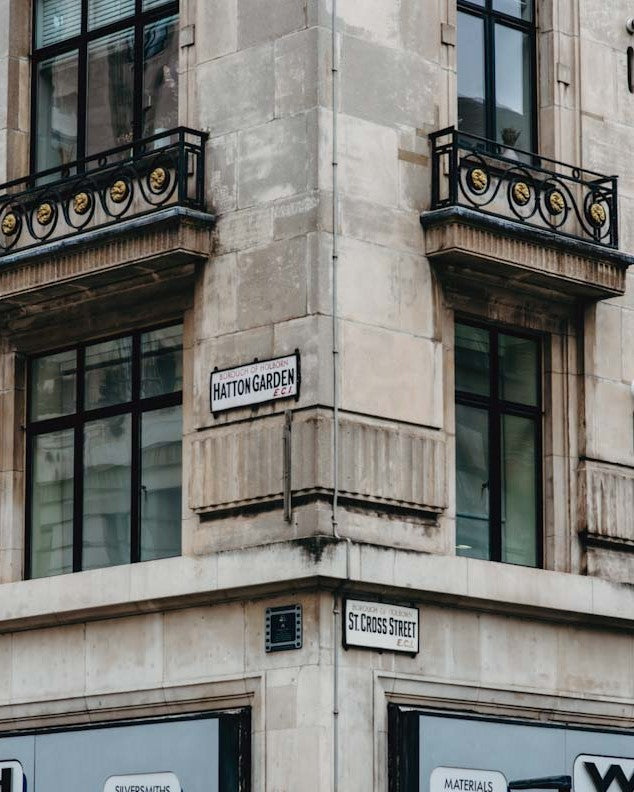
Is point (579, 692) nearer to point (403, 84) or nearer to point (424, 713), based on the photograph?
point (424, 713)

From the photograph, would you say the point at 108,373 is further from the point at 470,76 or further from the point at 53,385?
the point at 470,76

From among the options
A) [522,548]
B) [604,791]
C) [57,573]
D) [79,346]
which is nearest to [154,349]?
[79,346]

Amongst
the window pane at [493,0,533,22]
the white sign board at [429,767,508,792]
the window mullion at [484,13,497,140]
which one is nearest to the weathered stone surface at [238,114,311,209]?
the window mullion at [484,13,497,140]

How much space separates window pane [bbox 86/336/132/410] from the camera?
26.8 meters

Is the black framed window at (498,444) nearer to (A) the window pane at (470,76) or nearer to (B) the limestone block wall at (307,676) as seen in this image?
(B) the limestone block wall at (307,676)

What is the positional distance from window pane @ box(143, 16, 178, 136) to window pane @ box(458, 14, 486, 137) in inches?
128

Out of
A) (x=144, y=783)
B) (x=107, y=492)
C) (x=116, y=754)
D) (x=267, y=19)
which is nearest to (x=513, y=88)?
(x=267, y=19)

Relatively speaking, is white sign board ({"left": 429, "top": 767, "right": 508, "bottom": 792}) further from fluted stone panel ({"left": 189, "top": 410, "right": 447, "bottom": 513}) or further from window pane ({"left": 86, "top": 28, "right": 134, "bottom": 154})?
window pane ({"left": 86, "top": 28, "right": 134, "bottom": 154})

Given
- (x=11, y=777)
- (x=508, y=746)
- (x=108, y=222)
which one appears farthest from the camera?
(x=11, y=777)

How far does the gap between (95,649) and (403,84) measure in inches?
278

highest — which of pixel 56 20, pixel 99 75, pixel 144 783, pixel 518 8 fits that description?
pixel 56 20

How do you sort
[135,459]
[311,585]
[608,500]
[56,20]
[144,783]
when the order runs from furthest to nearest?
[56,20] → [608,500] → [135,459] → [144,783] → [311,585]

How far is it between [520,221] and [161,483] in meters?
4.96

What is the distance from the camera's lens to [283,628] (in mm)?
23812
